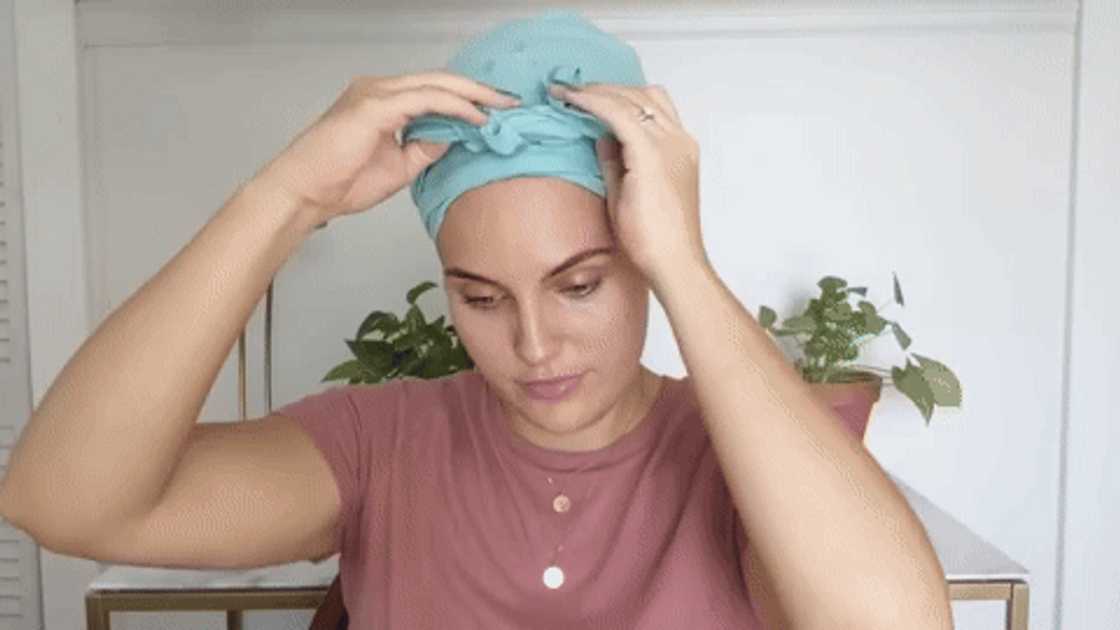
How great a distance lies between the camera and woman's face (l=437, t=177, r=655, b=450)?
1.05 metres

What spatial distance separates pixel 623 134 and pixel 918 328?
1356 mm

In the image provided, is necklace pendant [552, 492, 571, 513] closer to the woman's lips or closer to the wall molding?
the woman's lips

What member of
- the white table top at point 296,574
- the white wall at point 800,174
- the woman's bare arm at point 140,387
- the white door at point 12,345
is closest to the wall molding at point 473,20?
the white wall at point 800,174

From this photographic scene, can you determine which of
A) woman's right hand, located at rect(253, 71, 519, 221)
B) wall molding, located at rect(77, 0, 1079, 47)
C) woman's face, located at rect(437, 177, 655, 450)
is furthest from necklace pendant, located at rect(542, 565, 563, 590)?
wall molding, located at rect(77, 0, 1079, 47)

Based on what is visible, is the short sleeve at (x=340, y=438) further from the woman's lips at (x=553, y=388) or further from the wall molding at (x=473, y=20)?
the wall molding at (x=473, y=20)

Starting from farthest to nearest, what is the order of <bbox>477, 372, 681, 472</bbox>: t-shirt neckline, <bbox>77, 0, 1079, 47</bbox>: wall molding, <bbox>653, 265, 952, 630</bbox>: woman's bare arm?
1. <bbox>77, 0, 1079, 47</bbox>: wall molding
2. <bbox>477, 372, 681, 472</bbox>: t-shirt neckline
3. <bbox>653, 265, 952, 630</bbox>: woman's bare arm

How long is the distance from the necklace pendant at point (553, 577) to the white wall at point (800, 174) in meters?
1.11

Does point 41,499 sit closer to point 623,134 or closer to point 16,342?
point 623,134

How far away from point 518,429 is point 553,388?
130mm

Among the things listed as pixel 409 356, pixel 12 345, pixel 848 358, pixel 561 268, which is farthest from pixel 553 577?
pixel 12 345

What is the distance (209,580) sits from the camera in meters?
1.63

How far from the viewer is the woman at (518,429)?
3.24ft

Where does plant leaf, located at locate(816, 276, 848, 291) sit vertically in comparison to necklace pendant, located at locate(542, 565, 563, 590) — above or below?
above

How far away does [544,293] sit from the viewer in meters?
1.07
